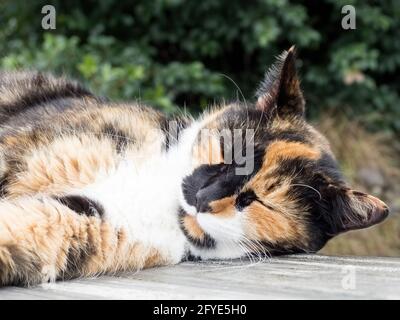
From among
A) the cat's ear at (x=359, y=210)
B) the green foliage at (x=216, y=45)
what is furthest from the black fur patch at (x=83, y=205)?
the green foliage at (x=216, y=45)

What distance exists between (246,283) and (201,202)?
0.38 m

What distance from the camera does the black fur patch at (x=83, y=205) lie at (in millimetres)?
1945

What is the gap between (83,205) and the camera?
1968mm

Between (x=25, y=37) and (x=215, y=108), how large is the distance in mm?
3403

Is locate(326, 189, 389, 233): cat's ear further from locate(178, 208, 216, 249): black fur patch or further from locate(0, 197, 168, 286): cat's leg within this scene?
locate(0, 197, 168, 286): cat's leg

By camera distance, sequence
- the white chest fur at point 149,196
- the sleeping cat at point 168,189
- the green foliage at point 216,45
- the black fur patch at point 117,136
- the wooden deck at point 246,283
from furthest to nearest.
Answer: the green foliage at point 216,45 → the black fur patch at point 117,136 → the white chest fur at point 149,196 → the sleeping cat at point 168,189 → the wooden deck at point 246,283

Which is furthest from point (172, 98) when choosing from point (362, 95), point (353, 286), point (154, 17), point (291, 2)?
point (353, 286)

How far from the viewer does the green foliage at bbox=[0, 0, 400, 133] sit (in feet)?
16.5

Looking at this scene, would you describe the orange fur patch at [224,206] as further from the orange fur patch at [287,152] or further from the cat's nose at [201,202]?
the orange fur patch at [287,152]

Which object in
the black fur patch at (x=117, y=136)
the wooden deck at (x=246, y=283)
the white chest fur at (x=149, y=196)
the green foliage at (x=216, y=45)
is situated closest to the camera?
the wooden deck at (x=246, y=283)

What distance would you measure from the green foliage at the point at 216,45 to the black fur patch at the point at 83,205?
2.65 metres

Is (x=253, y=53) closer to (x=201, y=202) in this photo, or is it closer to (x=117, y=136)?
(x=117, y=136)

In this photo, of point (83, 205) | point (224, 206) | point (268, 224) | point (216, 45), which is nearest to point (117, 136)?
point (83, 205)

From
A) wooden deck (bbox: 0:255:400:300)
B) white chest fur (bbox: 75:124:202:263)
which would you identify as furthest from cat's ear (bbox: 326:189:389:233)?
white chest fur (bbox: 75:124:202:263)
